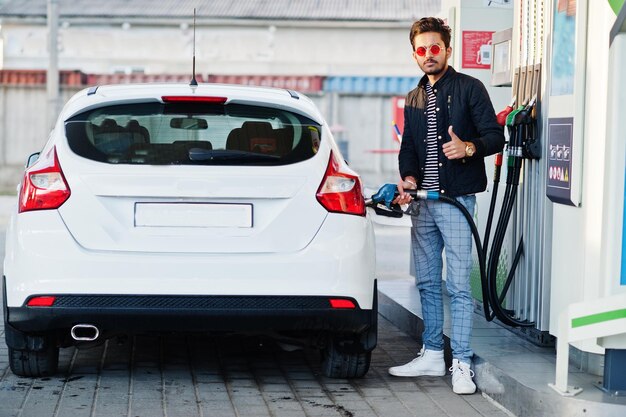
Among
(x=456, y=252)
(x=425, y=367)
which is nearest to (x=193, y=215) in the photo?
(x=456, y=252)

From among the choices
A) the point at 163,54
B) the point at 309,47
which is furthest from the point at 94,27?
the point at 309,47

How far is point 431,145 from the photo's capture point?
20.5 feet

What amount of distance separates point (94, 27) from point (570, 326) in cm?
4243

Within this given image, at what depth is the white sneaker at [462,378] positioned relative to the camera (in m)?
6.05

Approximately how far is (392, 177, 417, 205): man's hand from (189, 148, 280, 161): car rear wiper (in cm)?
78

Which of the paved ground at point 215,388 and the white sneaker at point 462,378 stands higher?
the white sneaker at point 462,378

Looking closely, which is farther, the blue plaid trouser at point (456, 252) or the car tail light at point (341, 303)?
the blue plaid trouser at point (456, 252)

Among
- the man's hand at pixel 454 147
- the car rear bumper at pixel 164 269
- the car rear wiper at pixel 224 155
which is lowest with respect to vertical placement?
the car rear bumper at pixel 164 269

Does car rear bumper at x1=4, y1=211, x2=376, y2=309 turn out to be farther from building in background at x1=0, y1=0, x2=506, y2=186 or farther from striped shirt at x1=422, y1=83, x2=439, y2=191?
building in background at x1=0, y1=0, x2=506, y2=186

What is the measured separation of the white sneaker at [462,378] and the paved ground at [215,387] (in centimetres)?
4

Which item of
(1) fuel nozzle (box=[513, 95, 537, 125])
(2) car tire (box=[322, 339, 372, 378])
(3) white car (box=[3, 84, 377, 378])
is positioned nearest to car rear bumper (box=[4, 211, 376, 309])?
(3) white car (box=[3, 84, 377, 378])

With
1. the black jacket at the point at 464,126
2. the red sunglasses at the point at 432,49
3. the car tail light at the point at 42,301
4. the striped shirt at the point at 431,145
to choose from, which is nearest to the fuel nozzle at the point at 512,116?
the black jacket at the point at 464,126

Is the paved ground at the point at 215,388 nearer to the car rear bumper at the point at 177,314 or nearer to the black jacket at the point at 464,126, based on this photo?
the car rear bumper at the point at 177,314

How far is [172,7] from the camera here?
47.7 metres
